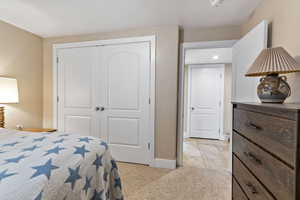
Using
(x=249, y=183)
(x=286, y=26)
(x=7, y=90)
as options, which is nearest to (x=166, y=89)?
(x=286, y=26)

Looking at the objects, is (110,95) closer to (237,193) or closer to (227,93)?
(237,193)

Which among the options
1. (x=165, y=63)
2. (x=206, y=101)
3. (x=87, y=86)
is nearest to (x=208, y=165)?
(x=165, y=63)

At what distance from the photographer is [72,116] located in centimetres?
297

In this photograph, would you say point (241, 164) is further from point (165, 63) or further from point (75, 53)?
point (75, 53)

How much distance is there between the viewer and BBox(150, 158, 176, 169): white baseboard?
2.48 meters

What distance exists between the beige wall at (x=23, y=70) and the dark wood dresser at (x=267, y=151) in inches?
129

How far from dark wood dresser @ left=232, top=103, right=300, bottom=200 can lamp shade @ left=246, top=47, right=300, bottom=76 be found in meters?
0.30

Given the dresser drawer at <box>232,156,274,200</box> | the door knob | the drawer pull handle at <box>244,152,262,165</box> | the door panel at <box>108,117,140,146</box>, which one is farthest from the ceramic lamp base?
the door knob

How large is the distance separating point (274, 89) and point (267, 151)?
1.54 feet

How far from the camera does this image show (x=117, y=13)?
7.14 ft

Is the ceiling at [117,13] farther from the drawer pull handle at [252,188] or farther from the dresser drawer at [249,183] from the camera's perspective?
the drawer pull handle at [252,188]

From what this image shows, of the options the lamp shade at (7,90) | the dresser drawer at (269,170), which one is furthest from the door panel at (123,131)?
the dresser drawer at (269,170)

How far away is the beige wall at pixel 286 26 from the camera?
1.22 meters

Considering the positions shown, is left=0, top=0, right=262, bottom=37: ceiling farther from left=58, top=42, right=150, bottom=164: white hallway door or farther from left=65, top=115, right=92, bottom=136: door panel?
left=65, top=115, right=92, bottom=136: door panel
